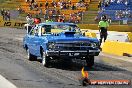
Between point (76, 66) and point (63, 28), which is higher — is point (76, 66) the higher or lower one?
the lower one

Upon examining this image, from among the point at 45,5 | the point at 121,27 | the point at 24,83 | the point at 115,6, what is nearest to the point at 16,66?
the point at 24,83

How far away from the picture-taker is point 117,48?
2069 centimetres

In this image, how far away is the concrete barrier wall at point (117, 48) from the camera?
20.0 meters

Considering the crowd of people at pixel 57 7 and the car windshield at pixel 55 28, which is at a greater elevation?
the car windshield at pixel 55 28

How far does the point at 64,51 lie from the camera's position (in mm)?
13461

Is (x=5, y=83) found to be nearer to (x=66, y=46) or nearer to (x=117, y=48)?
(x=66, y=46)

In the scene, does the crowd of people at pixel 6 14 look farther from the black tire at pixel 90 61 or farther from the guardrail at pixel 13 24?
the black tire at pixel 90 61

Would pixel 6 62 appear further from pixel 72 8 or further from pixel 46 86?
pixel 72 8

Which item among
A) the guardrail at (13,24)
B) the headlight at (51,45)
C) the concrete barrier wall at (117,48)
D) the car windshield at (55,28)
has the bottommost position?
the guardrail at (13,24)

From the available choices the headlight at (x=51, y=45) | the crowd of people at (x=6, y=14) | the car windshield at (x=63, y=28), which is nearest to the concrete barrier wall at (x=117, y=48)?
the car windshield at (x=63, y=28)

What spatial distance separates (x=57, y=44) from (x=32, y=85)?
3673 millimetres

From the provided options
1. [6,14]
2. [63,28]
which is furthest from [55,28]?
[6,14]

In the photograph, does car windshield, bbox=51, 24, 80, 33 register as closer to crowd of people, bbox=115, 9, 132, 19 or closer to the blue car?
the blue car

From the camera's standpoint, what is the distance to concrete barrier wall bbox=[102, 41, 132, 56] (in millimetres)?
19953
